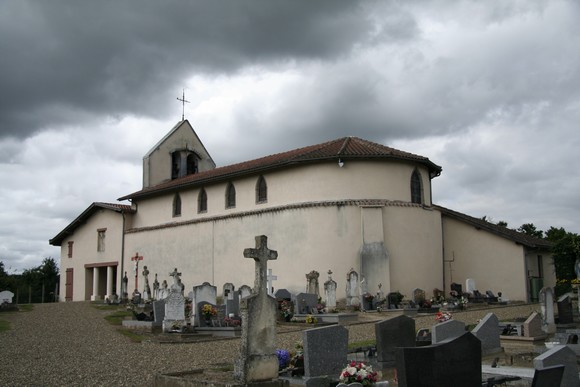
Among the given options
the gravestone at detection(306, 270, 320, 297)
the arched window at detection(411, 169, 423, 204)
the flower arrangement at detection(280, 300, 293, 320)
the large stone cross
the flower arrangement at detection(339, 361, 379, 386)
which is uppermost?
the arched window at detection(411, 169, 423, 204)

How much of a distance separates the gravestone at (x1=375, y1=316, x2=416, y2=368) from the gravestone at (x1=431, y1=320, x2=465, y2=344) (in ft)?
1.54

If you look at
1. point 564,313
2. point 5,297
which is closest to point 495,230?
point 564,313

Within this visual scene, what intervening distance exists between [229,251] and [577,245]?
58.3 feet

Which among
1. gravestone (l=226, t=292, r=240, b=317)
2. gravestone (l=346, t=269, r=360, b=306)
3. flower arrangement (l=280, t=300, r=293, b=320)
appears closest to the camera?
gravestone (l=226, t=292, r=240, b=317)

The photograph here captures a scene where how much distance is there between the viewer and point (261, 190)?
Answer: 31203 millimetres

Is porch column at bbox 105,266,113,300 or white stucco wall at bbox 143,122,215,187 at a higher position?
white stucco wall at bbox 143,122,215,187

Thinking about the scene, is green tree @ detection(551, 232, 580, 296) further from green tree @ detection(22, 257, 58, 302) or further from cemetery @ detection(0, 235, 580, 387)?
green tree @ detection(22, 257, 58, 302)

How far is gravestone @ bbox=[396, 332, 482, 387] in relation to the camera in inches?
267

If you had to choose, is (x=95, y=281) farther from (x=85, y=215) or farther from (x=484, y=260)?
(x=484, y=260)

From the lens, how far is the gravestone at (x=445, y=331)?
11.2 m

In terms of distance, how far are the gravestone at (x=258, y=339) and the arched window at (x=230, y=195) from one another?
76.4 feet

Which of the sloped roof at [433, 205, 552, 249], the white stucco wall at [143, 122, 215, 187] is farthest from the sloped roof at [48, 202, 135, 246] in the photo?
the sloped roof at [433, 205, 552, 249]

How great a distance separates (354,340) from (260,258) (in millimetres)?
6945

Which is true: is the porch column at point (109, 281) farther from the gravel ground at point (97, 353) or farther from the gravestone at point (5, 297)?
the gravel ground at point (97, 353)
